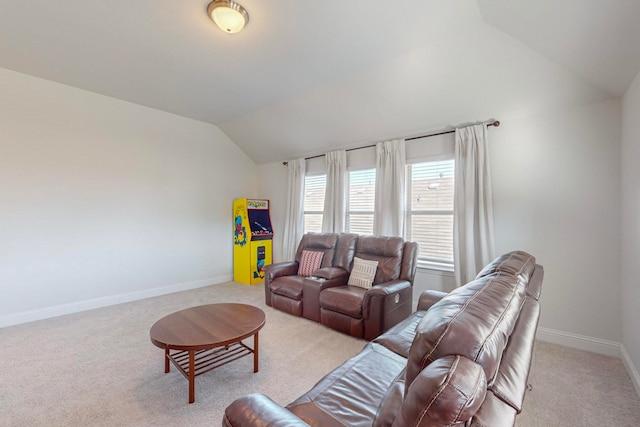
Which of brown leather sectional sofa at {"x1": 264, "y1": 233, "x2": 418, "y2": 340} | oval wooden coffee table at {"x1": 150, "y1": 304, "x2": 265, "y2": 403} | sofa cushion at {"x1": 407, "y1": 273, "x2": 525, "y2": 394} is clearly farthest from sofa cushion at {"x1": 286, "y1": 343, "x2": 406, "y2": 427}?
brown leather sectional sofa at {"x1": 264, "y1": 233, "x2": 418, "y2": 340}

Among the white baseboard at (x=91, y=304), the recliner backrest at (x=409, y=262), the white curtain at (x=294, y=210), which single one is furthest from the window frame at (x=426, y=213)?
the white baseboard at (x=91, y=304)

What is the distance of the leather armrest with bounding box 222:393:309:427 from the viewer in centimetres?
94

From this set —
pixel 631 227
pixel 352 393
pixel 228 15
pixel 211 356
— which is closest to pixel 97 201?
pixel 211 356

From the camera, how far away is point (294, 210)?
5234 millimetres

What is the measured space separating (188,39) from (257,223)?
3.38m

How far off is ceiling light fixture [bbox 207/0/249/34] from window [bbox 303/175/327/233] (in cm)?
295

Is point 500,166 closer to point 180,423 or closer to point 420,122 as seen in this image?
point 420,122

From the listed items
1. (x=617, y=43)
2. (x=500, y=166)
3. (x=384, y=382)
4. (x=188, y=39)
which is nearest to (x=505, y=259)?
(x=384, y=382)

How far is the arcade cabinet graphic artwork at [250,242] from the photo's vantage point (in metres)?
5.18

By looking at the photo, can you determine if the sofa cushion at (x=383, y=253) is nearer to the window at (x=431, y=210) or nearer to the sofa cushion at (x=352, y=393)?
the window at (x=431, y=210)

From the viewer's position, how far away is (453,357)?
72cm

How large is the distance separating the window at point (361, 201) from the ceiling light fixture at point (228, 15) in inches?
107

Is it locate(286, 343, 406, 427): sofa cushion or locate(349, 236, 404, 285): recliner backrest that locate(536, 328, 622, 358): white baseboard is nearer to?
locate(349, 236, 404, 285): recliner backrest

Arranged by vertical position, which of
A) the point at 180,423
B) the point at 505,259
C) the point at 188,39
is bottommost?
the point at 180,423
